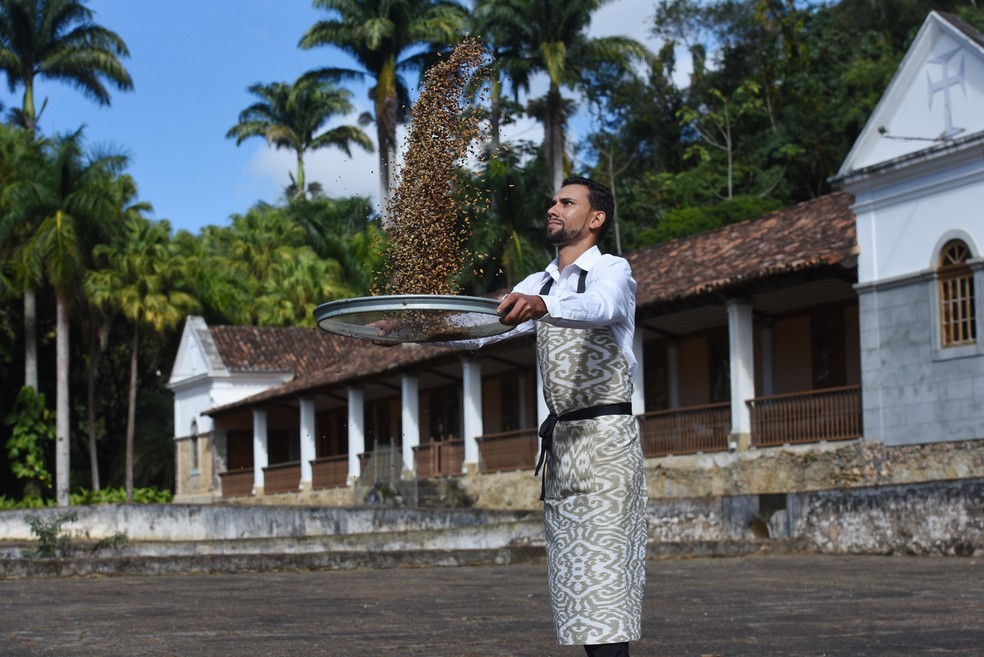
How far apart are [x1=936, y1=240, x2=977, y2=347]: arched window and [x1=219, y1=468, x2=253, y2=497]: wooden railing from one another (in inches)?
864

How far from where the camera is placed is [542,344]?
4273 millimetres

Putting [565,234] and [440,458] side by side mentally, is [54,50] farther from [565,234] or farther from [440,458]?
[565,234]

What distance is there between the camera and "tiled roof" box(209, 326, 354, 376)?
3909 cm

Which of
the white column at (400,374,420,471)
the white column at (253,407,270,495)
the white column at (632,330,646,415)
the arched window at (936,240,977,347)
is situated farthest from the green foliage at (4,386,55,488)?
the arched window at (936,240,977,347)

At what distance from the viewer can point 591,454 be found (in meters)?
4.14

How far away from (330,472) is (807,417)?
Result: 46.9 feet

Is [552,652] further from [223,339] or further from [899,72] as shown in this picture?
[223,339]

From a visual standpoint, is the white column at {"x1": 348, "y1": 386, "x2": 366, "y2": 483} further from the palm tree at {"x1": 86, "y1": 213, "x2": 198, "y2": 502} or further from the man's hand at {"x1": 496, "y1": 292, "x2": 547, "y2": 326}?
the man's hand at {"x1": 496, "y1": 292, "x2": 547, "y2": 326}

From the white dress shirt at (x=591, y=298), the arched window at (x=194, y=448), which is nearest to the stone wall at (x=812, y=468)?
the white dress shirt at (x=591, y=298)

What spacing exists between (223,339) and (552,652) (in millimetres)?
34485

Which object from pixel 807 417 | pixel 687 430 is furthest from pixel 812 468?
pixel 687 430

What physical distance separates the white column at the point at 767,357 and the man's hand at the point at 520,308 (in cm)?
2050

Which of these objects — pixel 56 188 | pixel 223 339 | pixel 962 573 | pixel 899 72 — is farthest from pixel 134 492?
pixel 962 573

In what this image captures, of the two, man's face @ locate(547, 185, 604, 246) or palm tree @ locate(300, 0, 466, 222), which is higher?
palm tree @ locate(300, 0, 466, 222)
